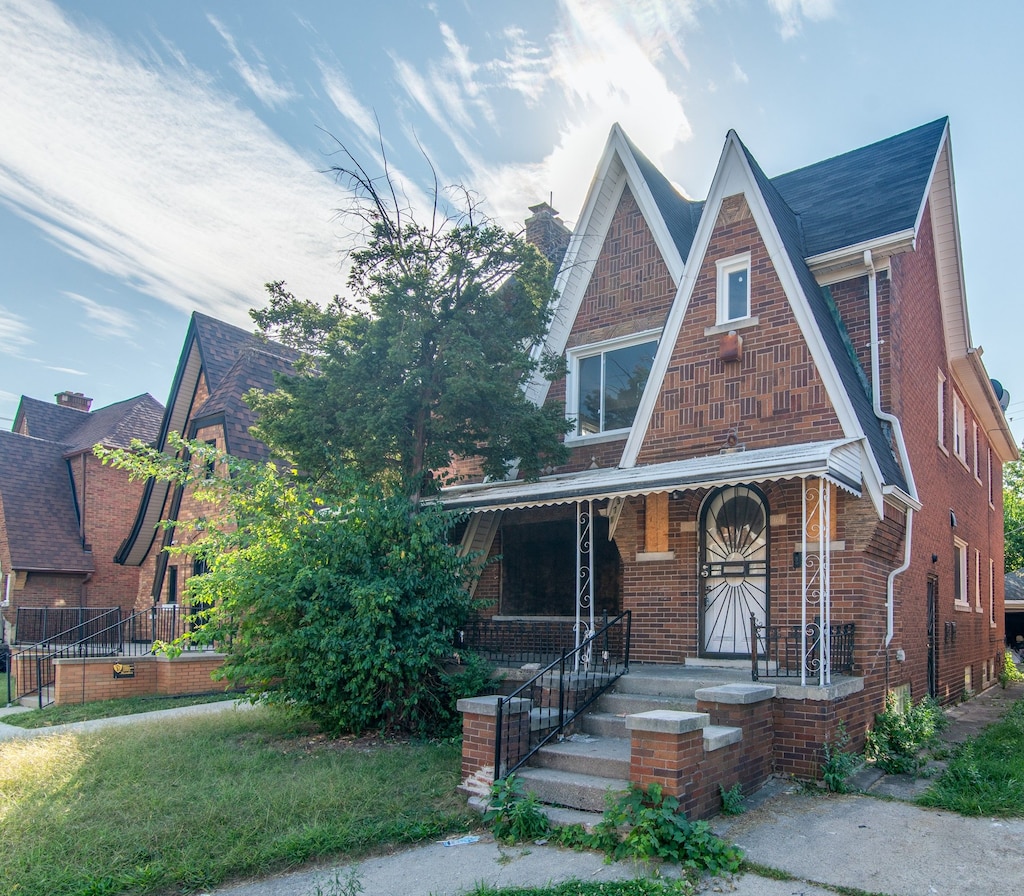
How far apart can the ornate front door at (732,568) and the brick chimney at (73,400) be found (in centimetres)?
3079

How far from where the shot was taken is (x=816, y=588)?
9.00m

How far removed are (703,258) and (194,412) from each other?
48.7 ft

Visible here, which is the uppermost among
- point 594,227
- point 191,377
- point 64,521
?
point 594,227

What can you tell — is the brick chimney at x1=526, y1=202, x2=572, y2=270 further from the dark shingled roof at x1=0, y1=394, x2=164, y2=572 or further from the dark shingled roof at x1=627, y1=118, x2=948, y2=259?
the dark shingled roof at x1=0, y1=394, x2=164, y2=572

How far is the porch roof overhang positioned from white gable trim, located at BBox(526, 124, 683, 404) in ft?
10.5

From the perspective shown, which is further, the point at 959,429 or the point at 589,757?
the point at 959,429

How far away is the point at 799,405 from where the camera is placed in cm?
946

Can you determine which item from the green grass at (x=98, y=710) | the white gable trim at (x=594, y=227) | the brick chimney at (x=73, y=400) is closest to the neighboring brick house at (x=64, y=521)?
the brick chimney at (x=73, y=400)

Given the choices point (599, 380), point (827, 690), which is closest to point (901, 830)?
point (827, 690)

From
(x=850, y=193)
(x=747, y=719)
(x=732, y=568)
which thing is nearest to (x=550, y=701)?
(x=747, y=719)

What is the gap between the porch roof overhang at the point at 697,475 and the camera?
311 inches

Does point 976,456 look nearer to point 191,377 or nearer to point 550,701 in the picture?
point 550,701

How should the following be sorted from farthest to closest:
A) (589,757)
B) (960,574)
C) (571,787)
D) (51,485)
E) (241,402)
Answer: (51,485) → (241,402) → (960,574) → (589,757) → (571,787)

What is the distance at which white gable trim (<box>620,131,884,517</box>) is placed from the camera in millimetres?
9508
